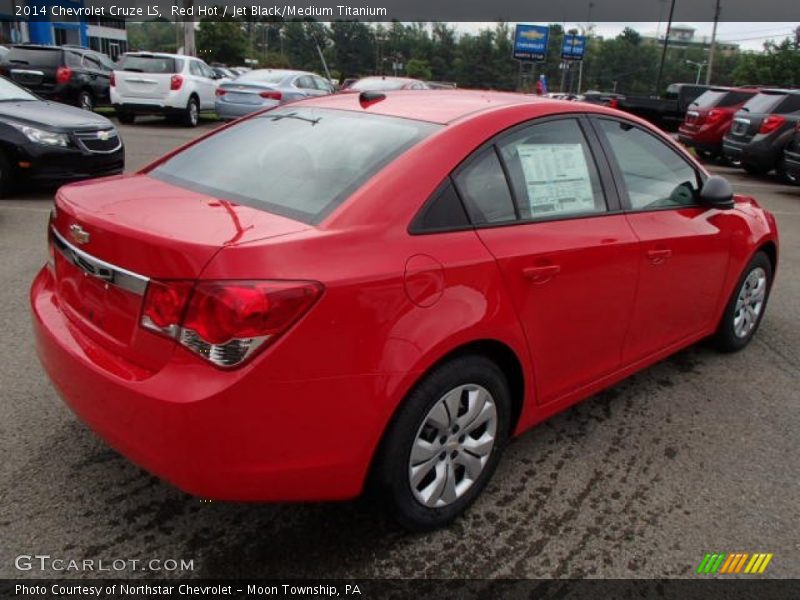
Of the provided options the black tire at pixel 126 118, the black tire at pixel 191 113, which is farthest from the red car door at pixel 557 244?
the black tire at pixel 126 118

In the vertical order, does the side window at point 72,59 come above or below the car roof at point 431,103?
below

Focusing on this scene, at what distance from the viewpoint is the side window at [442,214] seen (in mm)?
2393

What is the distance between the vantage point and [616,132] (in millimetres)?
3361

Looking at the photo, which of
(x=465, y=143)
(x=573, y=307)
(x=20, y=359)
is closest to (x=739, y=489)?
(x=573, y=307)

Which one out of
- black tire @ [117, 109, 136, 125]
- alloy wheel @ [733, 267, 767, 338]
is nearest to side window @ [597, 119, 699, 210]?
alloy wheel @ [733, 267, 767, 338]

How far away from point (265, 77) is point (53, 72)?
4772 mm

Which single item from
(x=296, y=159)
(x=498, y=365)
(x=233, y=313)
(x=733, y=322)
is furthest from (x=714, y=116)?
(x=233, y=313)

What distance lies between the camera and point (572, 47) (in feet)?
184

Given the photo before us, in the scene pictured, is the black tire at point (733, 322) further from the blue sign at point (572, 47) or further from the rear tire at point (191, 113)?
the blue sign at point (572, 47)

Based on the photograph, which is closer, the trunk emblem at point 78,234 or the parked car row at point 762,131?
the trunk emblem at point 78,234

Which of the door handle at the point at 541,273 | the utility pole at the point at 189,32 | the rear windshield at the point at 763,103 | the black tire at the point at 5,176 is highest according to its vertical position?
the utility pole at the point at 189,32

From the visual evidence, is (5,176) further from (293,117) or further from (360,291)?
(360,291)

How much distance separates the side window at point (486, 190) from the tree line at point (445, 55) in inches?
2204

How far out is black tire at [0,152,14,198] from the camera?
24.8ft
